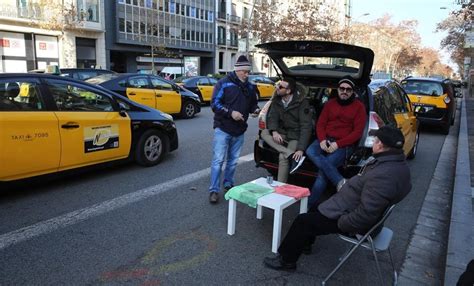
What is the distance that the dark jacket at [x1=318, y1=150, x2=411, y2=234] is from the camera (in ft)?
9.19

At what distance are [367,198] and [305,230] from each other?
0.56 m

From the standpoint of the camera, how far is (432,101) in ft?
36.6

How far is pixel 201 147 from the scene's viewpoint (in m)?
8.38

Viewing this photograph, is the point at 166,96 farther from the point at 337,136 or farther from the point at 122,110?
the point at 337,136

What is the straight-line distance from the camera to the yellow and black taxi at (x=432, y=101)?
11.1 metres

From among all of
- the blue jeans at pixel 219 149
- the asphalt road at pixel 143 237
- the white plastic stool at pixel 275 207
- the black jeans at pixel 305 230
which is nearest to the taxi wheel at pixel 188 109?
the asphalt road at pixel 143 237

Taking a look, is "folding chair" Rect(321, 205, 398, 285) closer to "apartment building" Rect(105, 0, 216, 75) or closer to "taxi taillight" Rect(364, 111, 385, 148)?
"taxi taillight" Rect(364, 111, 385, 148)

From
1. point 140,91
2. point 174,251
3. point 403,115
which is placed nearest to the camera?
point 174,251

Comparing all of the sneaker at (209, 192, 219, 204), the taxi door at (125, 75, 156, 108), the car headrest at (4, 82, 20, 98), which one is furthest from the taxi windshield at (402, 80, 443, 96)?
the car headrest at (4, 82, 20, 98)

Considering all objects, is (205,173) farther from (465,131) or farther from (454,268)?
(465,131)

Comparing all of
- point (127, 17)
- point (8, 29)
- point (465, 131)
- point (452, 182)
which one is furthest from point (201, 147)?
point (127, 17)

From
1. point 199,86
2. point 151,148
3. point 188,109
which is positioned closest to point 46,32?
point 199,86

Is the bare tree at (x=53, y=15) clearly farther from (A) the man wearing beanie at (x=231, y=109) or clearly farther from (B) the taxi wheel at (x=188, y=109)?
(A) the man wearing beanie at (x=231, y=109)

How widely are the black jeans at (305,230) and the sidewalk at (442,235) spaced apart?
86 cm
